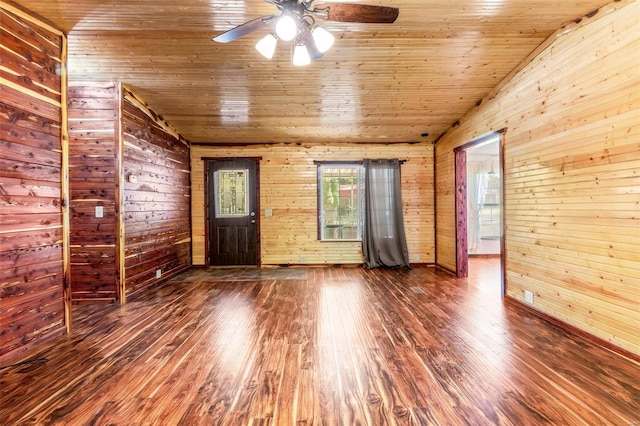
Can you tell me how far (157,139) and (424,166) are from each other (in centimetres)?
475

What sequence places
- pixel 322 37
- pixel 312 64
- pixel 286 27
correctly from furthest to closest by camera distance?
pixel 312 64 < pixel 322 37 < pixel 286 27

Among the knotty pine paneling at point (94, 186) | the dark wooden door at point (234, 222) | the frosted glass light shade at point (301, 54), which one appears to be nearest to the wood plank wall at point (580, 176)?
the frosted glass light shade at point (301, 54)

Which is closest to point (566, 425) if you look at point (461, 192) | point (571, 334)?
point (571, 334)

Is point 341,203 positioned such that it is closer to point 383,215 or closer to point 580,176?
point 383,215

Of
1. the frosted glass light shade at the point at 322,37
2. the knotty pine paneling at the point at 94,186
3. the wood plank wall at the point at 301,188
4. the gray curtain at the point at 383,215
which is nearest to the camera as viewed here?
the frosted glass light shade at the point at 322,37

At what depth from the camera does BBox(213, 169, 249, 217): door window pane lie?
5.94 meters

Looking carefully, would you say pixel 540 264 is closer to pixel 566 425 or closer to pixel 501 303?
pixel 501 303

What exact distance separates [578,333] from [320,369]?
2.38 meters

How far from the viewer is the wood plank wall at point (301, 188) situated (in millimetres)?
5898

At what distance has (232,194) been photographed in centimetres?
595

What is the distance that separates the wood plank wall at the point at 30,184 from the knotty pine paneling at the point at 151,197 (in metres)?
1.06

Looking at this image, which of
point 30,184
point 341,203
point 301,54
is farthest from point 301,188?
point 30,184

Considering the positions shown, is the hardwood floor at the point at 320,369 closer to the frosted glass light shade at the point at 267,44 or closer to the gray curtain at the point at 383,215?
the gray curtain at the point at 383,215

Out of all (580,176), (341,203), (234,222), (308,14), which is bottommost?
(234,222)
